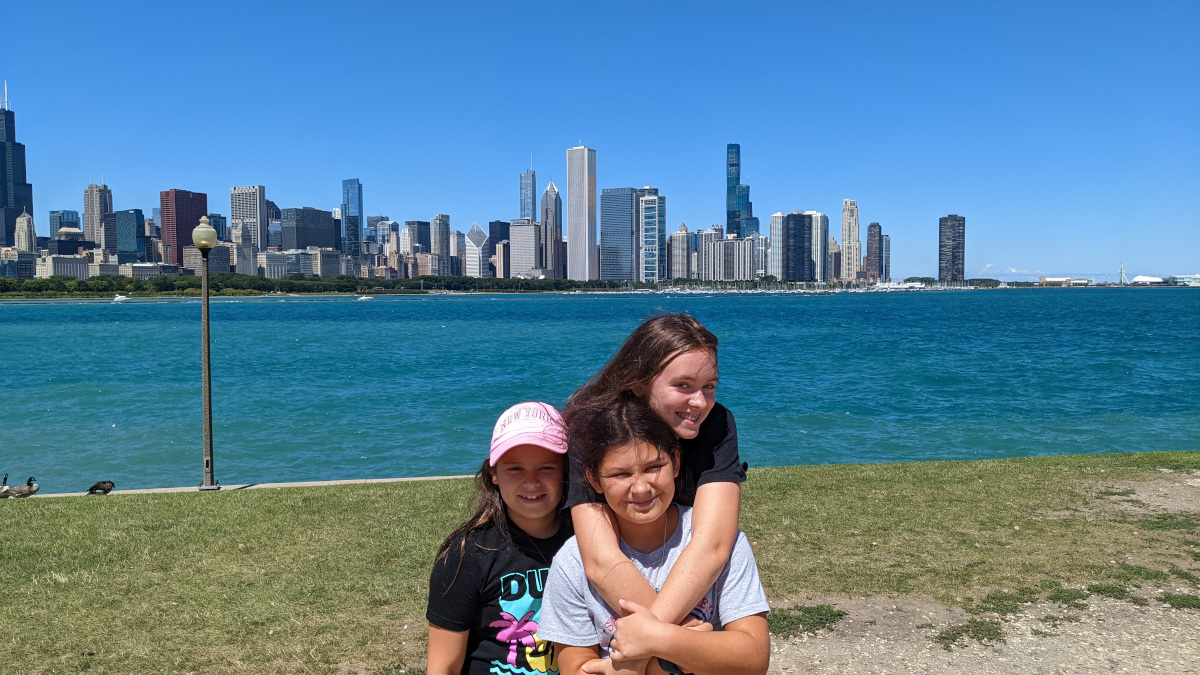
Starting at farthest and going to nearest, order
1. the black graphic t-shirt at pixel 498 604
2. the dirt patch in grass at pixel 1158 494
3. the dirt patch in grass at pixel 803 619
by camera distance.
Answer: the dirt patch in grass at pixel 1158 494 < the dirt patch in grass at pixel 803 619 < the black graphic t-shirt at pixel 498 604

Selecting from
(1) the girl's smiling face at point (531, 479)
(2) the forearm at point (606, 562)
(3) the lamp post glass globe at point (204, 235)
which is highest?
(3) the lamp post glass globe at point (204, 235)

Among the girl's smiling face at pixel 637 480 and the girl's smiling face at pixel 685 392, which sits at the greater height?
the girl's smiling face at pixel 685 392

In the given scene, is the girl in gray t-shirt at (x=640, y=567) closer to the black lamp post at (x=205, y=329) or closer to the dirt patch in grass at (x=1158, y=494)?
the dirt patch in grass at (x=1158, y=494)

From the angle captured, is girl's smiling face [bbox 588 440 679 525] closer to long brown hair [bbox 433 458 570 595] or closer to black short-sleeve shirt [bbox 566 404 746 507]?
black short-sleeve shirt [bbox 566 404 746 507]

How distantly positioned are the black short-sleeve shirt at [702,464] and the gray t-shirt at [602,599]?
0.55 feet

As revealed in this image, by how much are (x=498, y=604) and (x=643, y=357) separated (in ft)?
3.05

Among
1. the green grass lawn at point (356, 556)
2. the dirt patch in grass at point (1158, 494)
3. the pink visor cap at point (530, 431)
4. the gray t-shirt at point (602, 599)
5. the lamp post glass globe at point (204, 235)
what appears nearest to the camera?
the gray t-shirt at point (602, 599)

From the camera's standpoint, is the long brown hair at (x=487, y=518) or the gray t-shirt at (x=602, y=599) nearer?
the gray t-shirt at (x=602, y=599)

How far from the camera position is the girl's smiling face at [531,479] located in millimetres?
2580

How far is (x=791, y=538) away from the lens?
23.5ft

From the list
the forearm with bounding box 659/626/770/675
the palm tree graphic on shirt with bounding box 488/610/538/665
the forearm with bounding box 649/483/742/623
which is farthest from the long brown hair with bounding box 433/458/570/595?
the forearm with bounding box 659/626/770/675

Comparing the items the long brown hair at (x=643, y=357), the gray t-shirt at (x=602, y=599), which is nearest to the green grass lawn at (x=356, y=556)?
the gray t-shirt at (x=602, y=599)

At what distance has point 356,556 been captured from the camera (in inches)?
265

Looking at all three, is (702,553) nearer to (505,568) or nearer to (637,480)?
(637,480)
